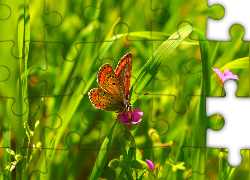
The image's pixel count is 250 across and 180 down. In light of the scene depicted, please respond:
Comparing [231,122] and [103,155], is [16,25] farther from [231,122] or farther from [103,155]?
[231,122]

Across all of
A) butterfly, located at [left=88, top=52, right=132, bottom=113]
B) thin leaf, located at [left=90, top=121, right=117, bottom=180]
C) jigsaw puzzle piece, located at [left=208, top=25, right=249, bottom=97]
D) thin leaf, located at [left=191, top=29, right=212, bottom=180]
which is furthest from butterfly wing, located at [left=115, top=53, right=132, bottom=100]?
jigsaw puzzle piece, located at [left=208, top=25, right=249, bottom=97]

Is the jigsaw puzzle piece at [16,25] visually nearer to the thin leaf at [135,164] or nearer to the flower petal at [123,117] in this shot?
the flower petal at [123,117]

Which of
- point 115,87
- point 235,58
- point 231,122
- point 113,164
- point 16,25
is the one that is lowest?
point 113,164

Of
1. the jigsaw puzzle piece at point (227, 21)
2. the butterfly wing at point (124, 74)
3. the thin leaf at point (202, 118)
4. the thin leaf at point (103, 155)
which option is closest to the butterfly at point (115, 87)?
the butterfly wing at point (124, 74)

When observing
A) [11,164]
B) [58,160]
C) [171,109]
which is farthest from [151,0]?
[11,164]

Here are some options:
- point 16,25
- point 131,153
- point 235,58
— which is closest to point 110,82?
point 131,153

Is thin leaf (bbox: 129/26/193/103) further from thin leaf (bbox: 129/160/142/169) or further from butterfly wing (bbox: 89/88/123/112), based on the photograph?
thin leaf (bbox: 129/160/142/169)

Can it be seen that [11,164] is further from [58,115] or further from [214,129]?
[214,129]
